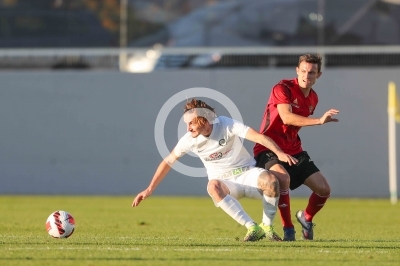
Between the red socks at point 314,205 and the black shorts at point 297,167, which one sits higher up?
the black shorts at point 297,167

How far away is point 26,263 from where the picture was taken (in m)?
7.38

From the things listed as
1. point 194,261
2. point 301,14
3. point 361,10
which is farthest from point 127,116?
point 194,261

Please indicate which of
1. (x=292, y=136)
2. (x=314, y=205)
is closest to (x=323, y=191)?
(x=314, y=205)

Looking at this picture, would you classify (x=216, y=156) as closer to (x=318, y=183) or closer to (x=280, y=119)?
(x=280, y=119)

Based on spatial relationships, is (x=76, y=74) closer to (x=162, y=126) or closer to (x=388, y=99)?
(x=162, y=126)

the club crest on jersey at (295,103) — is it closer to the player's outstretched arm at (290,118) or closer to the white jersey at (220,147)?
the player's outstretched arm at (290,118)

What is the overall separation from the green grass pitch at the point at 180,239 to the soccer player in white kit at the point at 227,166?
1.04 ft

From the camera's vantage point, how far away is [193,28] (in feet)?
74.8

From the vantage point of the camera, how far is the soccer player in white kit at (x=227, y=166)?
9156 millimetres

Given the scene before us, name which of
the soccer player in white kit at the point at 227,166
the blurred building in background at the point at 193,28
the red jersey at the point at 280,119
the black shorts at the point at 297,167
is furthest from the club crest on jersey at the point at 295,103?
the blurred building in background at the point at 193,28

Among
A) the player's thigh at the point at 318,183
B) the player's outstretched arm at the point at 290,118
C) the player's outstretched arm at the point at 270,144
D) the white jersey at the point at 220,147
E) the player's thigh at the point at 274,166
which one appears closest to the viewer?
the player's outstretched arm at the point at 270,144

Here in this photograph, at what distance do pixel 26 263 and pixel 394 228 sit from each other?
246 inches

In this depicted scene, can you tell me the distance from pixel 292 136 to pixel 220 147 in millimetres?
983

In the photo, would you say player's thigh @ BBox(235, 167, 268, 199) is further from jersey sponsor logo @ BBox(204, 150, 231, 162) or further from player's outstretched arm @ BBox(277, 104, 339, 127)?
player's outstretched arm @ BBox(277, 104, 339, 127)
